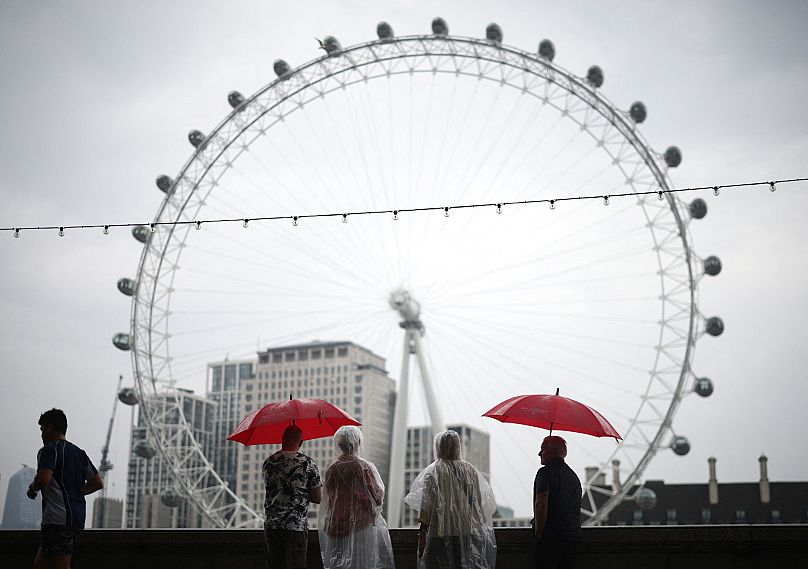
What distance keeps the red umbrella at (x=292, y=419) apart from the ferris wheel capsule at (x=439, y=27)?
22589 mm

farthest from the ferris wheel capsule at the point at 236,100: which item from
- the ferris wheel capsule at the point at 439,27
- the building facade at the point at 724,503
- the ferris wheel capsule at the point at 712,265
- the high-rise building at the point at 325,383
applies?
the high-rise building at the point at 325,383

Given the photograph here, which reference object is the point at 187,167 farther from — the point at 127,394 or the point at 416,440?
the point at 416,440

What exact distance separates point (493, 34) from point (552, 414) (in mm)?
23387

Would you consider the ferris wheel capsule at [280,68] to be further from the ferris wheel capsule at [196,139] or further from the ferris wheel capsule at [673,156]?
the ferris wheel capsule at [673,156]

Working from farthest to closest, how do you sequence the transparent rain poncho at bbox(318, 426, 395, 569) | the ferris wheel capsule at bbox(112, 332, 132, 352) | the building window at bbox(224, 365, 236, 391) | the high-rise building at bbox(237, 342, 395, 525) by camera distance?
the building window at bbox(224, 365, 236, 391), the high-rise building at bbox(237, 342, 395, 525), the ferris wheel capsule at bbox(112, 332, 132, 352), the transparent rain poncho at bbox(318, 426, 395, 569)

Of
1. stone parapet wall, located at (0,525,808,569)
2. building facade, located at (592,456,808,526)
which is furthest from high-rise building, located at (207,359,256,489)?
stone parapet wall, located at (0,525,808,569)

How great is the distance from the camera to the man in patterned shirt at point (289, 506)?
A: 791 cm

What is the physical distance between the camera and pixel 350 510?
801 centimetres

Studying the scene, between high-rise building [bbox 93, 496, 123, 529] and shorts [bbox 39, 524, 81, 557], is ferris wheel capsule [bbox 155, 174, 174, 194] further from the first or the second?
high-rise building [bbox 93, 496, 123, 529]

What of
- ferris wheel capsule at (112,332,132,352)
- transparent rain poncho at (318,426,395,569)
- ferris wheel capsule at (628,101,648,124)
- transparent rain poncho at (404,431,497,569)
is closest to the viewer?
transparent rain poncho at (404,431,497,569)

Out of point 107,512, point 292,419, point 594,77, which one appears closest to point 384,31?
point 594,77

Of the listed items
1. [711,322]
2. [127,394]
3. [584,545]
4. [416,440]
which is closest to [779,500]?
[416,440]

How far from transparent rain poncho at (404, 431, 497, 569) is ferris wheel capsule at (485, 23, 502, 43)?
79.4 ft

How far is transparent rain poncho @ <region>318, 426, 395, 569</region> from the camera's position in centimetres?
799
